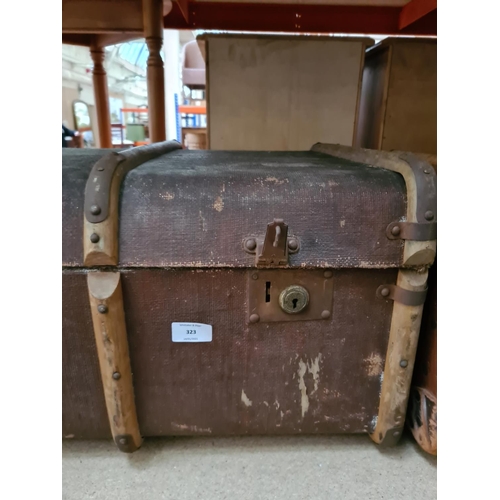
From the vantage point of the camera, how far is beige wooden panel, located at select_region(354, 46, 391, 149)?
4.93 feet

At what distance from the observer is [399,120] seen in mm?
1510

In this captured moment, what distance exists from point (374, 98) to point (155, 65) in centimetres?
86

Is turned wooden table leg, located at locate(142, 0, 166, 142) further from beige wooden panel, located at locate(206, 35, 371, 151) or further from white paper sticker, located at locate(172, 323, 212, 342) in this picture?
white paper sticker, located at locate(172, 323, 212, 342)

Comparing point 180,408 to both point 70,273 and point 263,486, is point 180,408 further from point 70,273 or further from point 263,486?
point 70,273

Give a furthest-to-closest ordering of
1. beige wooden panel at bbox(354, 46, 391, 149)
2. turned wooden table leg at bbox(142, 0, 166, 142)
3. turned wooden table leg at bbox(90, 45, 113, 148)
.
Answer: turned wooden table leg at bbox(90, 45, 113, 148) < beige wooden panel at bbox(354, 46, 391, 149) < turned wooden table leg at bbox(142, 0, 166, 142)

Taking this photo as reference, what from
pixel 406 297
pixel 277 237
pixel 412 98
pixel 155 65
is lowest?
pixel 406 297

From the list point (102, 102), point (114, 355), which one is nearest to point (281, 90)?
point (102, 102)

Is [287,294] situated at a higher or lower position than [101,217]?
lower

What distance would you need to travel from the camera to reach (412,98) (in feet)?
4.87

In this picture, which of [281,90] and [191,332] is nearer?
[191,332]

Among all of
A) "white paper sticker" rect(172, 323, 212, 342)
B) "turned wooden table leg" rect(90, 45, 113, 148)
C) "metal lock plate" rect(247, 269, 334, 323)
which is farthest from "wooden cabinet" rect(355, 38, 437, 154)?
"turned wooden table leg" rect(90, 45, 113, 148)

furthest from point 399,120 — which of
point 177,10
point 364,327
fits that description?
point 364,327

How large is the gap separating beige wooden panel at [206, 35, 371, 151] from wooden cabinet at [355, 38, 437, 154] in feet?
0.33

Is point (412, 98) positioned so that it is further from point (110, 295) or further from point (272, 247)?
point (110, 295)
